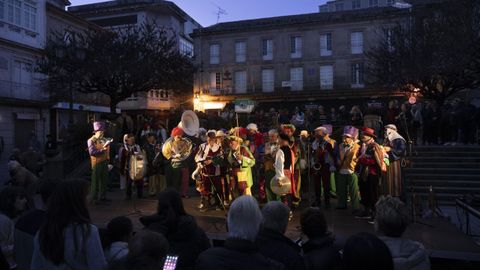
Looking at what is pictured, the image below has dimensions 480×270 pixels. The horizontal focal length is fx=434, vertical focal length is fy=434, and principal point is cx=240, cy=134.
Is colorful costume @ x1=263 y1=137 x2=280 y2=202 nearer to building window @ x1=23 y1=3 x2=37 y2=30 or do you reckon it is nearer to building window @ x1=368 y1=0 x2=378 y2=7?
building window @ x1=23 y1=3 x2=37 y2=30

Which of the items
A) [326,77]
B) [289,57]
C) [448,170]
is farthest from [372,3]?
[448,170]

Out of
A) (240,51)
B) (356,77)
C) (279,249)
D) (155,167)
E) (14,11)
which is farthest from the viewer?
(240,51)

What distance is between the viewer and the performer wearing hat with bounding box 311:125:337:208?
10.3m

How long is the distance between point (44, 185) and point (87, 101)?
34.7 meters

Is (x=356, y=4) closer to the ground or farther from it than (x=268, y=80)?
farther from it

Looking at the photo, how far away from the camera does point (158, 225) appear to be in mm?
3846

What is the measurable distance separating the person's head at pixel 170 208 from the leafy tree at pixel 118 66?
1819cm

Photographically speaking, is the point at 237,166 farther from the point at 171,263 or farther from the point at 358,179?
the point at 171,263

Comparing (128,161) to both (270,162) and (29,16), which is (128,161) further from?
(29,16)

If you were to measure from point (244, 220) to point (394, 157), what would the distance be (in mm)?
7251

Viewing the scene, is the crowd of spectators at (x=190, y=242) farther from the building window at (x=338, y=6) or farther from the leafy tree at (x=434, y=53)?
the building window at (x=338, y=6)

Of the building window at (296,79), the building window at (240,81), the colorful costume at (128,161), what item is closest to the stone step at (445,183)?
the colorful costume at (128,161)

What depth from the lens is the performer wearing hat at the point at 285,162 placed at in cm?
901

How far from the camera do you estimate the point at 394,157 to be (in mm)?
9539
